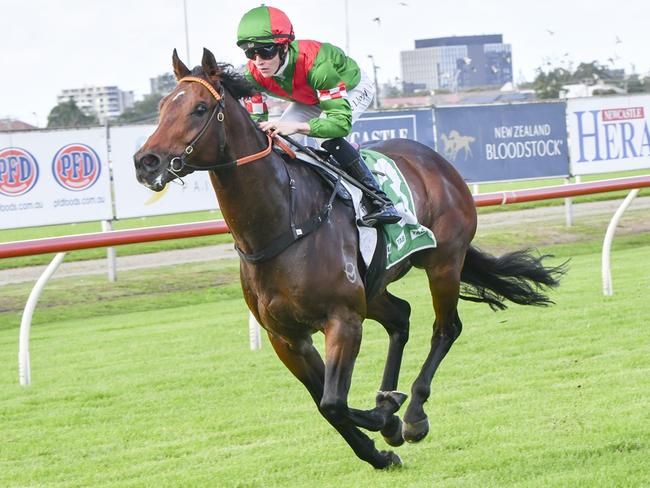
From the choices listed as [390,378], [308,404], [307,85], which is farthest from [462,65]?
[307,85]

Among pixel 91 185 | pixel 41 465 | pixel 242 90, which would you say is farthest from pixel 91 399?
pixel 91 185

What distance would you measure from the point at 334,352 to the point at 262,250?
1.65 feet

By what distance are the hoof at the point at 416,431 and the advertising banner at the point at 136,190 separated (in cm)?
751

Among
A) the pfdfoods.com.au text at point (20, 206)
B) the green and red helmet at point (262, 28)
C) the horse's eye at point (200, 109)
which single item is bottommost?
the pfdfoods.com.au text at point (20, 206)

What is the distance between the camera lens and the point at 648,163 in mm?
15484

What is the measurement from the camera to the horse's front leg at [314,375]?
182 inches

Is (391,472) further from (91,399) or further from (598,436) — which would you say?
(91,399)

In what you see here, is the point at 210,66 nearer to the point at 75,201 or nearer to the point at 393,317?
the point at 393,317

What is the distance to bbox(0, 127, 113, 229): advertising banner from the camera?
11.8m

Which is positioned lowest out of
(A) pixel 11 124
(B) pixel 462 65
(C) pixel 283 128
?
(C) pixel 283 128

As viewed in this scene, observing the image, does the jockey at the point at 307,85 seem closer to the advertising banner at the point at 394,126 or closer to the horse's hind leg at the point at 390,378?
the horse's hind leg at the point at 390,378

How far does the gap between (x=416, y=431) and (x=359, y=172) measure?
122 centimetres

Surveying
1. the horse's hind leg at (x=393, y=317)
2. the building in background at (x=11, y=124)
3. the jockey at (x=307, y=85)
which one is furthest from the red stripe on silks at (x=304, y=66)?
the building in background at (x=11, y=124)

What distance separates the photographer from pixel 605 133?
49.5ft
